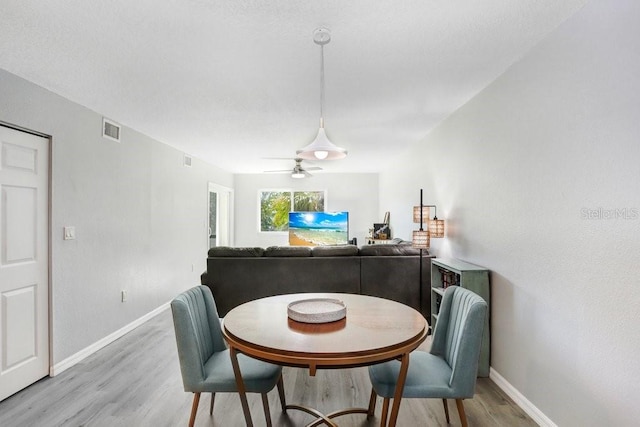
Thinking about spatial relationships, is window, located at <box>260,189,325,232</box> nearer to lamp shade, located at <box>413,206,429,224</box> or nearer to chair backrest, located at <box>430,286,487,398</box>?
lamp shade, located at <box>413,206,429,224</box>

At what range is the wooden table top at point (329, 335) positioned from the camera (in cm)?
142

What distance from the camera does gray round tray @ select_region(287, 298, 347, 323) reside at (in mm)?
1769

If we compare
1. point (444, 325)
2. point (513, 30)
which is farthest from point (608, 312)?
point (513, 30)

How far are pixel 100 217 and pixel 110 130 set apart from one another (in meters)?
0.93

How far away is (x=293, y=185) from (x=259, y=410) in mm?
6161

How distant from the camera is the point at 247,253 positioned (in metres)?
3.93

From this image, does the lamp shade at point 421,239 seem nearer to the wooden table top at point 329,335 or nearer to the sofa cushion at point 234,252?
the wooden table top at point 329,335

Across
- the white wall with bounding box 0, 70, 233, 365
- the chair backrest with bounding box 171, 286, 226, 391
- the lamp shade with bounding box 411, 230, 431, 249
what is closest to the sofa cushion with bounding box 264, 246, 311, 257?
the lamp shade with bounding box 411, 230, 431, 249

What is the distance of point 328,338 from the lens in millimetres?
1562

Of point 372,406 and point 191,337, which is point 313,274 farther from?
point 191,337

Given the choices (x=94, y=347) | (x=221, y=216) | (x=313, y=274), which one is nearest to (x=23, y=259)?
(x=94, y=347)

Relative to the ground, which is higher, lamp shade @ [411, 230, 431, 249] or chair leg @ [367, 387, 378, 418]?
lamp shade @ [411, 230, 431, 249]

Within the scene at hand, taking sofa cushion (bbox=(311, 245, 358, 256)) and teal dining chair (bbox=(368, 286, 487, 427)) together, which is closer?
teal dining chair (bbox=(368, 286, 487, 427))

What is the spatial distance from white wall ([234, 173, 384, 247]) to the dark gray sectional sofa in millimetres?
3948
